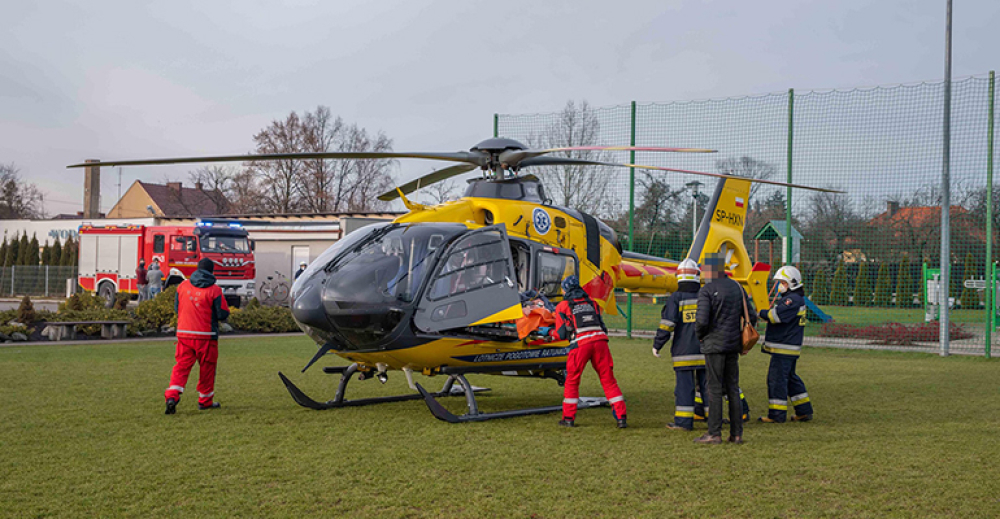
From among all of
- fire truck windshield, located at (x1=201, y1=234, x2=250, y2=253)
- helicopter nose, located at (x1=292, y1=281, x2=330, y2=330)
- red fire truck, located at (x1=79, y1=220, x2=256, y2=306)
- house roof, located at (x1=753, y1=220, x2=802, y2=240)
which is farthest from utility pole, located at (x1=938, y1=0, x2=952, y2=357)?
fire truck windshield, located at (x1=201, y1=234, x2=250, y2=253)

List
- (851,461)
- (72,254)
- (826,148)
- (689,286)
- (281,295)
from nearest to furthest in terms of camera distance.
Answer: (851,461) → (689,286) → (826,148) → (281,295) → (72,254)

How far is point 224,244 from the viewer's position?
24859 millimetres

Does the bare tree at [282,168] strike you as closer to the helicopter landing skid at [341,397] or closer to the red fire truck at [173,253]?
the red fire truck at [173,253]

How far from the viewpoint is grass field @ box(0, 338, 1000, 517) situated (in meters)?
4.72

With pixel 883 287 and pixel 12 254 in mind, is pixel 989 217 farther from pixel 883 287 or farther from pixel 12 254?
pixel 12 254

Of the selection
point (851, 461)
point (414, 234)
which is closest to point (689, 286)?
point (851, 461)

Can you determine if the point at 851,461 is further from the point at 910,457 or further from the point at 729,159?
the point at 729,159

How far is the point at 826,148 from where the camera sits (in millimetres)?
16328

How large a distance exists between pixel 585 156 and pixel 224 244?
1194cm

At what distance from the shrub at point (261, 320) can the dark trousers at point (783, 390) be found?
12.8 m

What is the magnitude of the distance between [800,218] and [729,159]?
201cm

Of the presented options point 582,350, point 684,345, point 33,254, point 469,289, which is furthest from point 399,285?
point 33,254

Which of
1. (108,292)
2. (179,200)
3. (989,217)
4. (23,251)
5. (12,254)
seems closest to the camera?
(989,217)

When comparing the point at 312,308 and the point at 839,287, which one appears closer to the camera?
the point at 312,308
